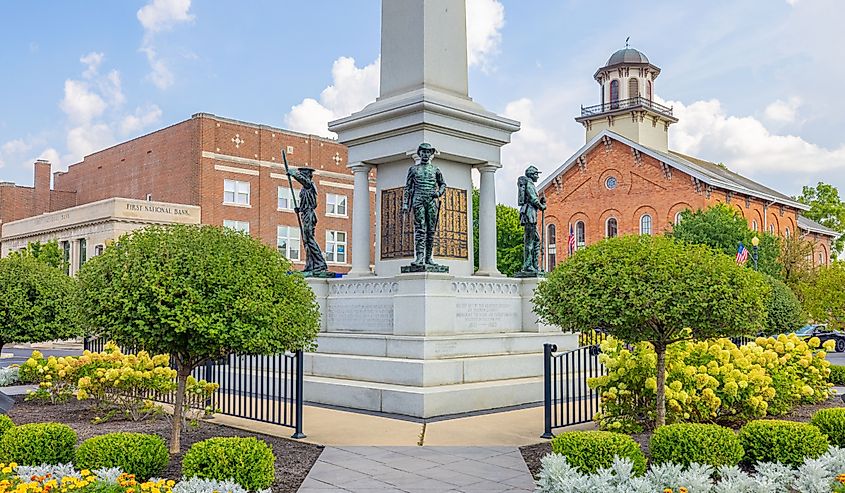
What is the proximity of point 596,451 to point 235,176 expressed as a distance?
45.6 metres

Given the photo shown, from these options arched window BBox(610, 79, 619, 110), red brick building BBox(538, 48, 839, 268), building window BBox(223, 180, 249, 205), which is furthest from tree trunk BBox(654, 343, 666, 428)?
arched window BBox(610, 79, 619, 110)

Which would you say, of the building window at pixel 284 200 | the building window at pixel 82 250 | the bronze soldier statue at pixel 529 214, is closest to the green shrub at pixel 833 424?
the bronze soldier statue at pixel 529 214

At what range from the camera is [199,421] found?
12.1 meters

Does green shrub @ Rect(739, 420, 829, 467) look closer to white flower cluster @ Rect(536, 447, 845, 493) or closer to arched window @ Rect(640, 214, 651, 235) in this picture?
white flower cluster @ Rect(536, 447, 845, 493)

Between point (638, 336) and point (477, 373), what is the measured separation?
501 cm

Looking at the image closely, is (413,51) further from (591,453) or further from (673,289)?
(591,453)

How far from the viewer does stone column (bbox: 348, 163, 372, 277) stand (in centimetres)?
1828

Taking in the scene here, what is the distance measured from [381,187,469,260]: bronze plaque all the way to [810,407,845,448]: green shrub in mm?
8977

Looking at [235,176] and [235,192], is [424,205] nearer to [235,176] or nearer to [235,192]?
[235,176]

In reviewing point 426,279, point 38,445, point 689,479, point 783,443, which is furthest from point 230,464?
point 426,279

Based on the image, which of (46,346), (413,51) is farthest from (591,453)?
(46,346)

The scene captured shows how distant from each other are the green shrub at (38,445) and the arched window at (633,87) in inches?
2614

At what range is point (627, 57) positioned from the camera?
70125 millimetres

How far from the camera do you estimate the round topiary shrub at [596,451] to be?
780 centimetres
